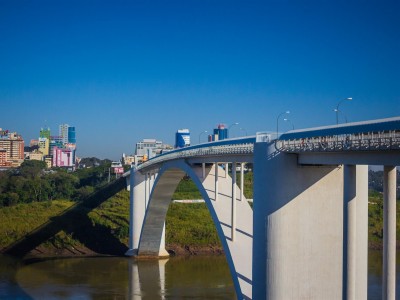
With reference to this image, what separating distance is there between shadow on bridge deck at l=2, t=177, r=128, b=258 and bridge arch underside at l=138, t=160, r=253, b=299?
6903 millimetres

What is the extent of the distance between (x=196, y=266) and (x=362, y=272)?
25.9m

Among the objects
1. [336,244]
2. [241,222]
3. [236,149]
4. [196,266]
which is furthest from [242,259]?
[196,266]

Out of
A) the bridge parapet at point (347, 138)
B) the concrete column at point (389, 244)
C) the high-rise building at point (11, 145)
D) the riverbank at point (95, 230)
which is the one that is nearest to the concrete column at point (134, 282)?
the riverbank at point (95, 230)

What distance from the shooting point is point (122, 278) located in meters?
35.4

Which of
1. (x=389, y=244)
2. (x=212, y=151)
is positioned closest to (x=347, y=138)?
(x=389, y=244)

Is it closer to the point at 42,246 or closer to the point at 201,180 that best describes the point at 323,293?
the point at 201,180

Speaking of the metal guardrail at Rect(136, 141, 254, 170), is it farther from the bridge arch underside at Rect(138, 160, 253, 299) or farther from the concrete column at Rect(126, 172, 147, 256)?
the concrete column at Rect(126, 172, 147, 256)

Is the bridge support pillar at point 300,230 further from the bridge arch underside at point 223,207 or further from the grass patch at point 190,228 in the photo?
the grass patch at point 190,228

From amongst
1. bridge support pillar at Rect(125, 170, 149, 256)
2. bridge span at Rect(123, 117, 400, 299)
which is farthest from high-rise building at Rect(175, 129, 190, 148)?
bridge span at Rect(123, 117, 400, 299)

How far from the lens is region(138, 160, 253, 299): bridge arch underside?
786 inches

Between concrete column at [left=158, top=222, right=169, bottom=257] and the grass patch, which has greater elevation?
the grass patch

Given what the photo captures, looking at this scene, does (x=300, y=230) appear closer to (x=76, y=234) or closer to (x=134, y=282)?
(x=134, y=282)

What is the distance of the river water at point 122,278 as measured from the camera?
102ft

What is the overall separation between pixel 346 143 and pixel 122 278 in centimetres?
2473
